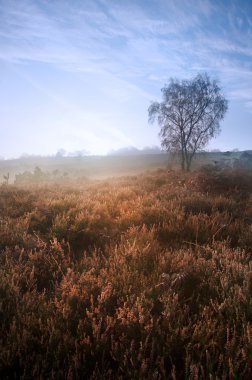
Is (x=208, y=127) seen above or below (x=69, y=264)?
above

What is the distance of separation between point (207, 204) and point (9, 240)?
5.34 meters

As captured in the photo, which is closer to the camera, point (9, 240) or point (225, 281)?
point (225, 281)

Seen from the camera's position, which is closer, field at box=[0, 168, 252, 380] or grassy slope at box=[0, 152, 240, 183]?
field at box=[0, 168, 252, 380]

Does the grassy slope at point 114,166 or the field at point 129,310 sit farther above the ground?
the grassy slope at point 114,166

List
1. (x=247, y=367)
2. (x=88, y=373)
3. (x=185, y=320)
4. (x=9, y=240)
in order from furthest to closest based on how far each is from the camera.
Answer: (x=9, y=240) → (x=185, y=320) → (x=88, y=373) → (x=247, y=367)

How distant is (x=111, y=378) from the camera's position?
244 cm

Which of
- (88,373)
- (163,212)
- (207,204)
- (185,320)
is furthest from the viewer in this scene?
(207,204)

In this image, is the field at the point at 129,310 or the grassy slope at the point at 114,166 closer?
the field at the point at 129,310

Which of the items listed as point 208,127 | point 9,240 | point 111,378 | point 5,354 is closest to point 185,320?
point 111,378

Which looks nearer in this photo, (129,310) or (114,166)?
(129,310)

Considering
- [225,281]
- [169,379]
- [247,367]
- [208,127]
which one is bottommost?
[169,379]

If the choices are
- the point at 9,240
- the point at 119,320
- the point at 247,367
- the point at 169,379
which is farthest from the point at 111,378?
the point at 9,240

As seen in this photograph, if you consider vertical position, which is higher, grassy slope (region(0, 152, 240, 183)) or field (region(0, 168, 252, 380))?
grassy slope (region(0, 152, 240, 183))

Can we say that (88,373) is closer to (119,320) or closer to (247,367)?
(119,320)
